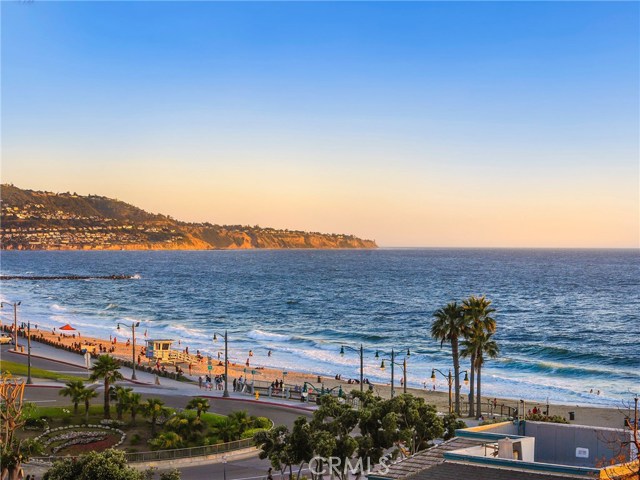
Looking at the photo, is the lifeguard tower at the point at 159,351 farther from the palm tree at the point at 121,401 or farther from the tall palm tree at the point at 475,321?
the tall palm tree at the point at 475,321

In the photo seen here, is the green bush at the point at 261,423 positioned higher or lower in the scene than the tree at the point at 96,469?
lower

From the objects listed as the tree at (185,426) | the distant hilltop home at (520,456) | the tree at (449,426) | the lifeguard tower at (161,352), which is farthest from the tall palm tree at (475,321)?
the lifeguard tower at (161,352)

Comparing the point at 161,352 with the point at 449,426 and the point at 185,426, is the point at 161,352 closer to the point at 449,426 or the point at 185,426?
the point at 185,426

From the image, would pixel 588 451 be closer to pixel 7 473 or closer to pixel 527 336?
pixel 7 473

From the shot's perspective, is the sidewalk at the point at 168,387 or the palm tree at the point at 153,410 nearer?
the palm tree at the point at 153,410

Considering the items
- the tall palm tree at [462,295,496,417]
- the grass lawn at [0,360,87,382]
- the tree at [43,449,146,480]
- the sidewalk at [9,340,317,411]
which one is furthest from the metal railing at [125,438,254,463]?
the grass lawn at [0,360,87,382]

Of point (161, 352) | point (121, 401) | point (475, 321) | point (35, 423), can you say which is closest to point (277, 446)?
point (121, 401)
